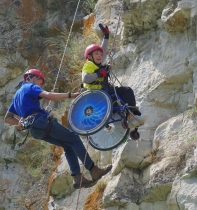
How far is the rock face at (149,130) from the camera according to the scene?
28.2 ft

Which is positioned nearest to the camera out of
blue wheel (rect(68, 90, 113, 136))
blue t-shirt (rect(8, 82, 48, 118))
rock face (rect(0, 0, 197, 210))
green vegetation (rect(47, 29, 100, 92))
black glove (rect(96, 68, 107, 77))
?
blue wheel (rect(68, 90, 113, 136))

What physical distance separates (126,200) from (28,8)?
9.01 m

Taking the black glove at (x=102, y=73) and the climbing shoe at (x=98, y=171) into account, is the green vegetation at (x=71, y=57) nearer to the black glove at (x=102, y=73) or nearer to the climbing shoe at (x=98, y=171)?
the black glove at (x=102, y=73)

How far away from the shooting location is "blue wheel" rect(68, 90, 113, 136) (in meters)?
8.21

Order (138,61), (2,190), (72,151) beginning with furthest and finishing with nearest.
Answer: (2,190), (138,61), (72,151)

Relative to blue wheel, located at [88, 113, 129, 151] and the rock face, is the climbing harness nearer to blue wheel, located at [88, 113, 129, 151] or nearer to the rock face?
blue wheel, located at [88, 113, 129, 151]

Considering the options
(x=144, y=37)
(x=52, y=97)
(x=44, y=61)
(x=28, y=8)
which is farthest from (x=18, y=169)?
(x=52, y=97)

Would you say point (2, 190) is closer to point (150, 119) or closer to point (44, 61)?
point (44, 61)

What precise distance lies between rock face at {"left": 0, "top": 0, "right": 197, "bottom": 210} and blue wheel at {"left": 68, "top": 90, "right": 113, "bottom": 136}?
1.24 metres

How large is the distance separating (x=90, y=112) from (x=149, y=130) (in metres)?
1.64

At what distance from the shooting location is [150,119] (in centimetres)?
970

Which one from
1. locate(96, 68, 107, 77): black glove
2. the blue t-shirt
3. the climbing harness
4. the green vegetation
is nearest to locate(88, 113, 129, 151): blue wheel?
locate(96, 68, 107, 77): black glove

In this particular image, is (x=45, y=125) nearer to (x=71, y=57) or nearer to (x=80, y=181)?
(x=80, y=181)

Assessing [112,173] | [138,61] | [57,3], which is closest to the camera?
[112,173]
